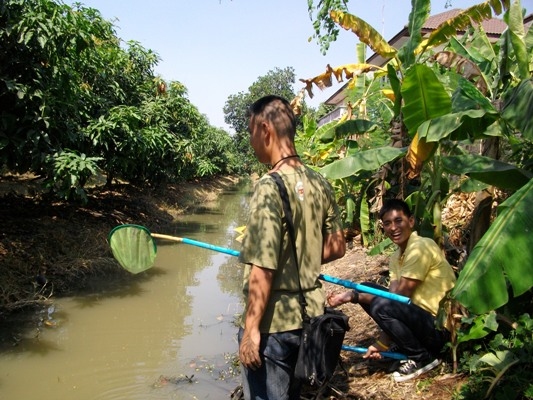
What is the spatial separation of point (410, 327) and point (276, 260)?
62.9 inches

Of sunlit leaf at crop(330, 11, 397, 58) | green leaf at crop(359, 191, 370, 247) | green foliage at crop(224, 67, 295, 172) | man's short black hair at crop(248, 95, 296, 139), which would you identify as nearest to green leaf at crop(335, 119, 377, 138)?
sunlit leaf at crop(330, 11, 397, 58)

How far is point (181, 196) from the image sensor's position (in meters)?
18.3

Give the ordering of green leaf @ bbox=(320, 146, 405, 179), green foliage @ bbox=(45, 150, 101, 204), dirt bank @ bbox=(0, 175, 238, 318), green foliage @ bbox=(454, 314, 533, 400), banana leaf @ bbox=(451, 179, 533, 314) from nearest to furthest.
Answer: banana leaf @ bbox=(451, 179, 533, 314), green foliage @ bbox=(454, 314, 533, 400), green leaf @ bbox=(320, 146, 405, 179), green foliage @ bbox=(45, 150, 101, 204), dirt bank @ bbox=(0, 175, 238, 318)

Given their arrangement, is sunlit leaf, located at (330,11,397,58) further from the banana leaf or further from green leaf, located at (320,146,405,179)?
the banana leaf

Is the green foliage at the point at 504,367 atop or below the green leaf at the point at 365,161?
below

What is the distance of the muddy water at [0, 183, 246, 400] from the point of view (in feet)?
12.7

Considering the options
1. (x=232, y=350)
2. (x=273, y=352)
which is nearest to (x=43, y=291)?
(x=232, y=350)

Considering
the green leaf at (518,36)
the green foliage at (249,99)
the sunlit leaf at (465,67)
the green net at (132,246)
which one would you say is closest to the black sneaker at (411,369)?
the green net at (132,246)

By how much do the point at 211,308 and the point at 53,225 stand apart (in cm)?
339

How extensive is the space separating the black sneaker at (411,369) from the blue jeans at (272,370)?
1.47 meters

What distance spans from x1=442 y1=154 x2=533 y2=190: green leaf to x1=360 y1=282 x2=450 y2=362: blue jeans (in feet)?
2.88

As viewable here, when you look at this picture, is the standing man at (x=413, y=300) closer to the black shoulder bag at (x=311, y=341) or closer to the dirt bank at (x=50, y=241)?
the black shoulder bag at (x=311, y=341)

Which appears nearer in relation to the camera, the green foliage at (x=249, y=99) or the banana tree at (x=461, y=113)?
the banana tree at (x=461, y=113)

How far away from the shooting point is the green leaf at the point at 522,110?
7.02 ft
